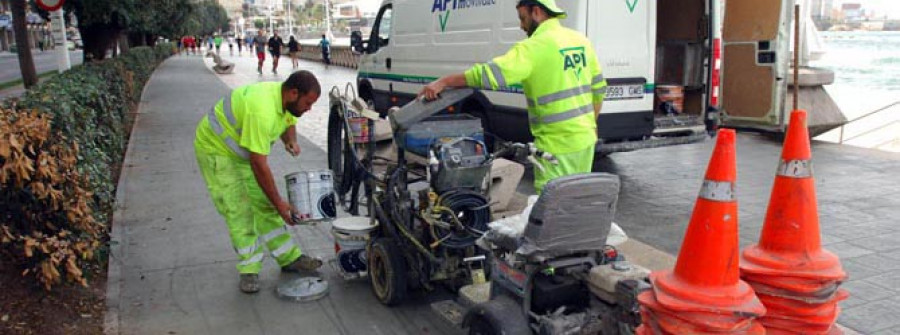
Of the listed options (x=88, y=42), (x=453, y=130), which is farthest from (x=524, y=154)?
(x=88, y=42)

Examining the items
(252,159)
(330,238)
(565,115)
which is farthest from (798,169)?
(330,238)

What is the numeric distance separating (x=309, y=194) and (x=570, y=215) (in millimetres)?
1972

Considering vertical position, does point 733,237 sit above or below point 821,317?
above

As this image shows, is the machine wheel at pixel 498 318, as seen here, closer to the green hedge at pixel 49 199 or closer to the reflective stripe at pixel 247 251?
the reflective stripe at pixel 247 251

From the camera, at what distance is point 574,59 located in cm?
371

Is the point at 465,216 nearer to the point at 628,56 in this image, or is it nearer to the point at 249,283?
the point at 249,283

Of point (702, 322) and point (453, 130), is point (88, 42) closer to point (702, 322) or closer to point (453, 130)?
point (453, 130)

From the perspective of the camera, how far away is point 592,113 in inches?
153

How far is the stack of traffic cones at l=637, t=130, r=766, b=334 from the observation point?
2.27 meters

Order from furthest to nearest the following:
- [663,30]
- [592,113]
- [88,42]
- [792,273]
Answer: [88,42] < [663,30] < [592,113] < [792,273]

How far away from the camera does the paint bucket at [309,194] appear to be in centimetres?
423

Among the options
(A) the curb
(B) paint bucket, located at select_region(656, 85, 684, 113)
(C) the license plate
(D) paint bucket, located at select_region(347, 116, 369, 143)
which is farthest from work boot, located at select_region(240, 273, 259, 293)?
(B) paint bucket, located at select_region(656, 85, 684, 113)

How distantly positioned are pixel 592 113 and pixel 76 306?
327cm

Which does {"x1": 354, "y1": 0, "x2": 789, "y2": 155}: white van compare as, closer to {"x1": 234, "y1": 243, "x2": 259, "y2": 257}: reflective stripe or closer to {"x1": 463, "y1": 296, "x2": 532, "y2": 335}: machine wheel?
{"x1": 234, "y1": 243, "x2": 259, "y2": 257}: reflective stripe
